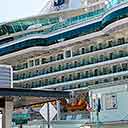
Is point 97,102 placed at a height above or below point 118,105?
above

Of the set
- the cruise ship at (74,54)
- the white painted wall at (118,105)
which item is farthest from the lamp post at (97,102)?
the cruise ship at (74,54)

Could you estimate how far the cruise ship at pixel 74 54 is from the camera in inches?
2301

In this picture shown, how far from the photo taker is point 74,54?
65.6 m

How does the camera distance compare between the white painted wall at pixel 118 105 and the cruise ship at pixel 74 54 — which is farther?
the cruise ship at pixel 74 54

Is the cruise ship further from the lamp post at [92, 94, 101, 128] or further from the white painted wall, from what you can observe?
the white painted wall

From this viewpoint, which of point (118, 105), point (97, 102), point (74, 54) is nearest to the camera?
point (118, 105)

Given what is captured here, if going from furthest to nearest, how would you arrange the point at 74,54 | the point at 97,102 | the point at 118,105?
the point at 74,54 < the point at 97,102 < the point at 118,105

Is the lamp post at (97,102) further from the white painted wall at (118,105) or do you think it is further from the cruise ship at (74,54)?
the cruise ship at (74,54)

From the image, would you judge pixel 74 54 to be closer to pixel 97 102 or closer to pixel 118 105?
pixel 97 102

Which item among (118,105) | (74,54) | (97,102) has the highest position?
(74,54)

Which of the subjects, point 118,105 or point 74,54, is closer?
point 118,105

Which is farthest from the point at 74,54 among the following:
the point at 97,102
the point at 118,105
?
→ the point at 118,105

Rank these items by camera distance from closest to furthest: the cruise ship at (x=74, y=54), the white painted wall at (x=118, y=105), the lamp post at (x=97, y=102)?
the white painted wall at (x=118, y=105) → the lamp post at (x=97, y=102) → the cruise ship at (x=74, y=54)

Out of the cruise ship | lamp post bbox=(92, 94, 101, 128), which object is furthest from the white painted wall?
the cruise ship
